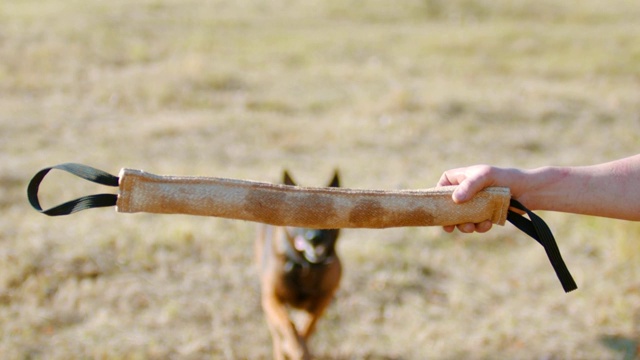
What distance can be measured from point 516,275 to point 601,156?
11.8ft

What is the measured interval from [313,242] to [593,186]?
7.23 ft

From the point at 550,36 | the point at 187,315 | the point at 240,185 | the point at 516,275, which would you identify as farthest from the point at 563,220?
the point at 550,36

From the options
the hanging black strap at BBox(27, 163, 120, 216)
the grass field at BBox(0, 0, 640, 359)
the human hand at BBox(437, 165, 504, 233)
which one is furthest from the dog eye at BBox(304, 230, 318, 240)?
the hanging black strap at BBox(27, 163, 120, 216)

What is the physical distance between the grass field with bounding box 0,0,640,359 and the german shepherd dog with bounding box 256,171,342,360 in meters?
0.24

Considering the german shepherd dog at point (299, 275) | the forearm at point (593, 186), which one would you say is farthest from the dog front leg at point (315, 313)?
the forearm at point (593, 186)

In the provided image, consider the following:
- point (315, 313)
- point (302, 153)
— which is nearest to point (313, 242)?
point (315, 313)

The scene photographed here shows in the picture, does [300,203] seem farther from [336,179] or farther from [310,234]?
[336,179]

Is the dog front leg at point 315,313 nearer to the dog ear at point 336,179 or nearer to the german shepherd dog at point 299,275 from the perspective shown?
the german shepherd dog at point 299,275

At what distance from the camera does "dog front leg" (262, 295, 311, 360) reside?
13.4 feet

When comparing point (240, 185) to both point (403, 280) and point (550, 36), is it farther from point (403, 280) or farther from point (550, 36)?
point (550, 36)

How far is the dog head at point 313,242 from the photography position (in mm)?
4297

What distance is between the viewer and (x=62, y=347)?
4.14 meters

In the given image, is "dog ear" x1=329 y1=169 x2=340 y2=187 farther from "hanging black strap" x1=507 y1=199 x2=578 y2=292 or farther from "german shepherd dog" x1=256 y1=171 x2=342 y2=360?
"hanging black strap" x1=507 y1=199 x2=578 y2=292

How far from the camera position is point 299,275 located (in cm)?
446
